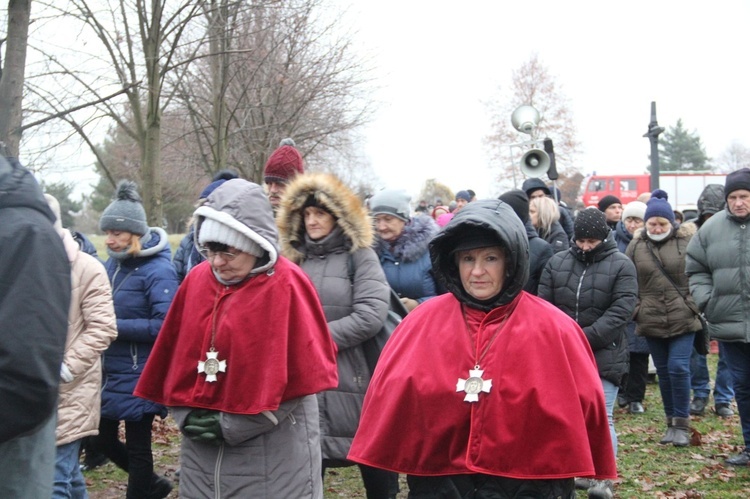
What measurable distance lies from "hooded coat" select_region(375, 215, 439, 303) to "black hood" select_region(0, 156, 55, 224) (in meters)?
4.26

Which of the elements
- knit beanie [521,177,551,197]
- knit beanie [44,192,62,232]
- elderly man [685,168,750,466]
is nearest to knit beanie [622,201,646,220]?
knit beanie [521,177,551,197]

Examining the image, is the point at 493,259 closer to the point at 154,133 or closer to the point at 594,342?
the point at 594,342

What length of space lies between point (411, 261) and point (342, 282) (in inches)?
54.0

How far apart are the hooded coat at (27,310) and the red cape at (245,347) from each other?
1.49 meters

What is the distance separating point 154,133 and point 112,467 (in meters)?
6.20

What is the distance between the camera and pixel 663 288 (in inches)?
340

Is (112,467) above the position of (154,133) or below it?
below

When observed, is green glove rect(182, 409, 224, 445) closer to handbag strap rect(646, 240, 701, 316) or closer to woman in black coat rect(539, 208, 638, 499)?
woman in black coat rect(539, 208, 638, 499)

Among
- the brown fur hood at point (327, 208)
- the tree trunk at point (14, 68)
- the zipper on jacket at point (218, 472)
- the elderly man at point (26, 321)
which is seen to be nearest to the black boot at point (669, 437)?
the brown fur hood at point (327, 208)

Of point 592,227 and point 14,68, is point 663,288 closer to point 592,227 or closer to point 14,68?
point 592,227

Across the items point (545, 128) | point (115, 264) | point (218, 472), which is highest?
point (545, 128)

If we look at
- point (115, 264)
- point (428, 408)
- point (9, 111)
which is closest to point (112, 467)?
point (115, 264)

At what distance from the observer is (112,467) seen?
26.1 ft

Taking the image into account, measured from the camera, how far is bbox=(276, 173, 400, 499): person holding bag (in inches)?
214
